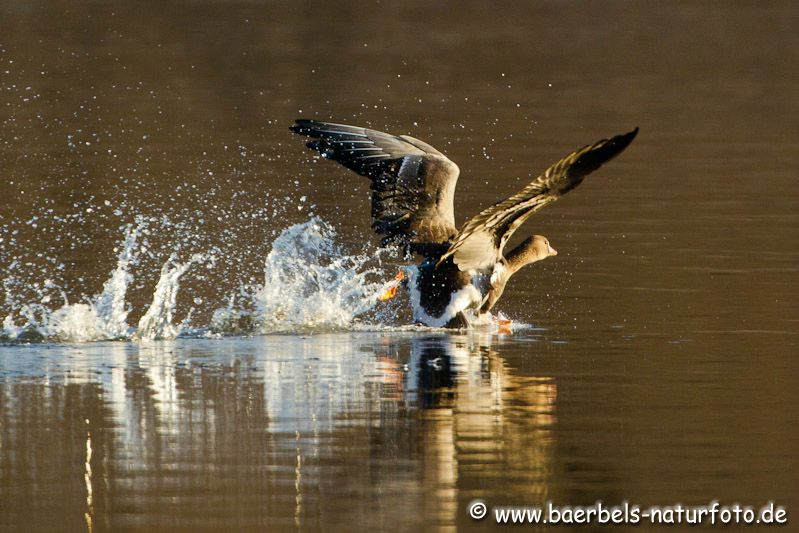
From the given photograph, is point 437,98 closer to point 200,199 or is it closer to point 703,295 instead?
point 200,199

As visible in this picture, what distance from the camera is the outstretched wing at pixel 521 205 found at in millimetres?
11320

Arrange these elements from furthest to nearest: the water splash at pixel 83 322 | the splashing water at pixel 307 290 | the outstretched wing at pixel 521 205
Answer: the splashing water at pixel 307 290
the water splash at pixel 83 322
the outstretched wing at pixel 521 205

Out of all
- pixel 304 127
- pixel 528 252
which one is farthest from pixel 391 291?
pixel 304 127

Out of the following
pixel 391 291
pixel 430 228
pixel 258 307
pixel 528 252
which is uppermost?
pixel 430 228

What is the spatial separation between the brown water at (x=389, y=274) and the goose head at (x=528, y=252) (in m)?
0.33

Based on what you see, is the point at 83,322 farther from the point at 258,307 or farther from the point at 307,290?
the point at 307,290

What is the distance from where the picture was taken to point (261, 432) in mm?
9461

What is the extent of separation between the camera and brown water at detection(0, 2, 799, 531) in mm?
8609

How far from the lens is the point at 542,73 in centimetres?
3278

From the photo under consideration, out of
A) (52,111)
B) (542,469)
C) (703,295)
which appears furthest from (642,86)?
(542,469)

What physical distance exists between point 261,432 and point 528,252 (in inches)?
220

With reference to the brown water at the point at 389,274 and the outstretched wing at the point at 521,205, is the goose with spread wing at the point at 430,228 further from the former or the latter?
the brown water at the point at 389,274

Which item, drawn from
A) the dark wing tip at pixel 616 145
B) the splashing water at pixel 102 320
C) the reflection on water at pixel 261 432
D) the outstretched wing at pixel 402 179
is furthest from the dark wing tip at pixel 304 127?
the dark wing tip at pixel 616 145

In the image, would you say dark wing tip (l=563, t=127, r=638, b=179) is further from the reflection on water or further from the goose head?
the goose head
